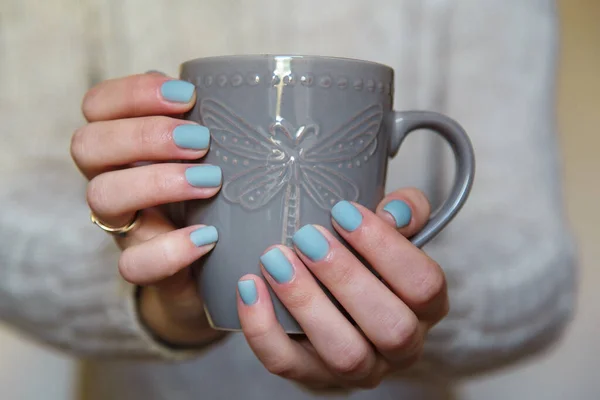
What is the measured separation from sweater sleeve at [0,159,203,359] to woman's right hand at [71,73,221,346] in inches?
9.7

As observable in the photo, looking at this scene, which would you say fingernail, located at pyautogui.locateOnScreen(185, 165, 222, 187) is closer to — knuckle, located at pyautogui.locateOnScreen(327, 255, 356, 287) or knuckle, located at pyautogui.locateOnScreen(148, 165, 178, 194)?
knuckle, located at pyautogui.locateOnScreen(148, 165, 178, 194)

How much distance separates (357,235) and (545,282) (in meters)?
0.43

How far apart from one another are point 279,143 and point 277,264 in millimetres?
102

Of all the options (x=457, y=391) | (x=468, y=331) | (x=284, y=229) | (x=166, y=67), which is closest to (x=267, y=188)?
(x=284, y=229)

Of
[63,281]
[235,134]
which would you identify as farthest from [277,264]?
[63,281]

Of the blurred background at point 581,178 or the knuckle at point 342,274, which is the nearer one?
the knuckle at point 342,274

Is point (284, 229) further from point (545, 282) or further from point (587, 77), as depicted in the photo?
point (587, 77)

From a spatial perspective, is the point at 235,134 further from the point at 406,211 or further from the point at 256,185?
the point at 406,211

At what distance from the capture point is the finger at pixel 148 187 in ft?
1.55

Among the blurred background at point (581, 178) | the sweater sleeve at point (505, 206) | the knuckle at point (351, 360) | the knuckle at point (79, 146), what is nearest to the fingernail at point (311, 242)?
the knuckle at point (351, 360)

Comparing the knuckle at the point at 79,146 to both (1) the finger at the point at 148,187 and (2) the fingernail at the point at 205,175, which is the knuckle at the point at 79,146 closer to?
(1) the finger at the point at 148,187

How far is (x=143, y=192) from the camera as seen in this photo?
1.64ft

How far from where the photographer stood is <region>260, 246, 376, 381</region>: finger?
47 centimetres

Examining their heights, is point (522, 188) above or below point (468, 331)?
above
